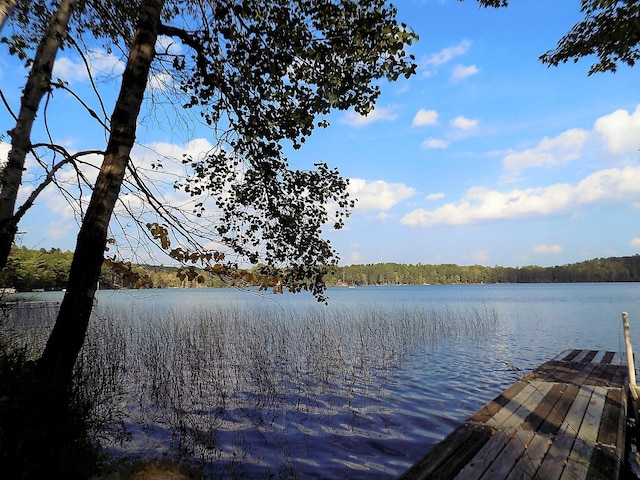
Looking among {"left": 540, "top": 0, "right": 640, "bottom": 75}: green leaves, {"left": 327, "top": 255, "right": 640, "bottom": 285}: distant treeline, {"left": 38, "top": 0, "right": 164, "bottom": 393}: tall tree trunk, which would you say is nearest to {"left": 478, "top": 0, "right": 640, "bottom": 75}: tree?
{"left": 540, "top": 0, "right": 640, "bottom": 75}: green leaves

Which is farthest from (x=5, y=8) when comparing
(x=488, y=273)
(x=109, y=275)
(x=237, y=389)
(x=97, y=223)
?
(x=488, y=273)

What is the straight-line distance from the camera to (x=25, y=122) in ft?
12.5

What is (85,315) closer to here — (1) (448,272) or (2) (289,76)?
(2) (289,76)

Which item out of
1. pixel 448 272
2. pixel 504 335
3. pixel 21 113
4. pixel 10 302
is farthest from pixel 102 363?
pixel 448 272

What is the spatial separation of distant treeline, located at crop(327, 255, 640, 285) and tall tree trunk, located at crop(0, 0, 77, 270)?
14936cm

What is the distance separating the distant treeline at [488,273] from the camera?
141m

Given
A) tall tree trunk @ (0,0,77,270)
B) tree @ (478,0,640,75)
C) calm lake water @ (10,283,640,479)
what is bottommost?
calm lake water @ (10,283,640,479)

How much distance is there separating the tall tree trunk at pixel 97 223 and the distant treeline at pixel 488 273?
14923cm

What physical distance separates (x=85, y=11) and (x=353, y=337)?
1570 centimetres

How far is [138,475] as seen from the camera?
3990mm

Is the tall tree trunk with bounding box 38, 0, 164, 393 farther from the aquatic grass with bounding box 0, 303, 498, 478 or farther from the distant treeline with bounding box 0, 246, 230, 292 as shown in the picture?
the aquatic grass with bounding box 0, 303, 498, 478

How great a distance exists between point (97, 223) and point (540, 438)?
6075mm

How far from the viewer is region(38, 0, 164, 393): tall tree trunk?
347 cm

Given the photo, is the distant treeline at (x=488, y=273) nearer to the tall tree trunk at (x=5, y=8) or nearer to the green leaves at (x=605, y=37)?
the green leaves at (x=605, y=37)
